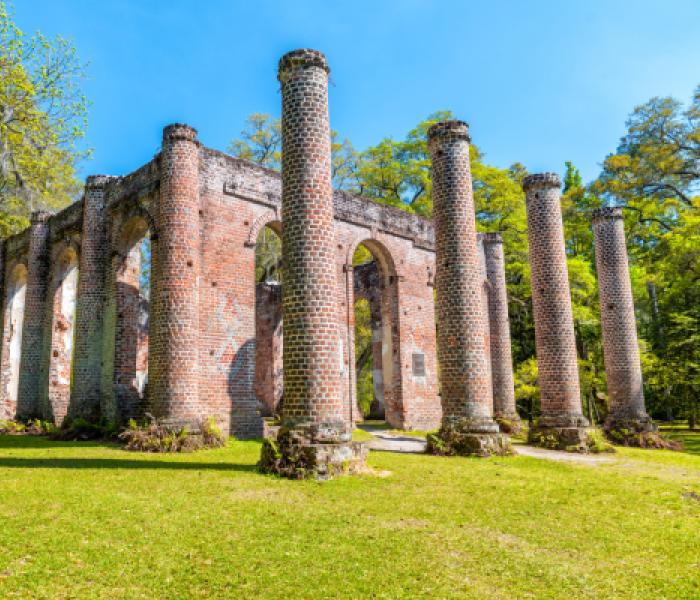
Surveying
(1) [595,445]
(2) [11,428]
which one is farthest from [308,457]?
(2) [11,428]

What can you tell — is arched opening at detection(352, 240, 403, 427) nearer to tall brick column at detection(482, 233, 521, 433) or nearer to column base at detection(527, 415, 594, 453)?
tall brick column at detection(482, 233, 521, 433)

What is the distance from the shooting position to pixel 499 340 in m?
19.6

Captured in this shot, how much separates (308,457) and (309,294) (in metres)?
2.60

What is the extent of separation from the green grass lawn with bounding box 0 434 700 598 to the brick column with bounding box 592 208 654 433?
23.7 feet

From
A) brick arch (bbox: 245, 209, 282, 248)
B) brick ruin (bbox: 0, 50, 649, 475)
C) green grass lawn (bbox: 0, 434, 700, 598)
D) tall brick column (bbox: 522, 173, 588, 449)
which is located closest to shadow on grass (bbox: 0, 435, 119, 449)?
brick ruin (bbox: 0, 50, 649, 475)

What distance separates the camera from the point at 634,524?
6.08 metres

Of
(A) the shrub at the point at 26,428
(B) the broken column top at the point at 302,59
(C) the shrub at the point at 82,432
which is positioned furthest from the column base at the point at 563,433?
(A) the shrub at the point at 26,428

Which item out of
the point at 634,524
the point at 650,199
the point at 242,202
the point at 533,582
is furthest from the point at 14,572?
the point at 650,199

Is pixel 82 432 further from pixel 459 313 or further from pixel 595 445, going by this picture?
pixel 595 445

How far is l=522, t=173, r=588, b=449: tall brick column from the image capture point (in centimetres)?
1346

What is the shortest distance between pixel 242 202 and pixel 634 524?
1214 cm

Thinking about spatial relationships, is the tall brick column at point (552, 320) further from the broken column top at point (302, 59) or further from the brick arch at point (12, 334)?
the brick arch at point (12, 334)

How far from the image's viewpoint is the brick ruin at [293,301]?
31.0 feet

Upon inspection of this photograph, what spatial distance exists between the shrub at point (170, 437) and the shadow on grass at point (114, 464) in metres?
1.54
